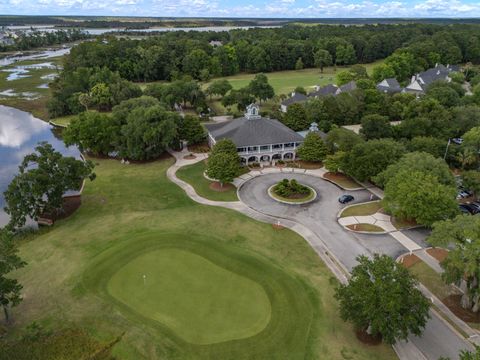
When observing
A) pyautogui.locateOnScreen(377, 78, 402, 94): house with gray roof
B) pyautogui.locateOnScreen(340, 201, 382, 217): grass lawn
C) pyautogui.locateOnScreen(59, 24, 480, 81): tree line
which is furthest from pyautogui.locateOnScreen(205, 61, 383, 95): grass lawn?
pyautogui.locateOnScreen(340, 201, 382, 217): grass lawn

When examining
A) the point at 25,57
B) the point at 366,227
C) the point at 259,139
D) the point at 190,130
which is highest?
the point at 259,139

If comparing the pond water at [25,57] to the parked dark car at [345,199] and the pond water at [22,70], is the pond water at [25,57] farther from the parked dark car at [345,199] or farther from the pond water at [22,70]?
the parked dark car at [345,199]

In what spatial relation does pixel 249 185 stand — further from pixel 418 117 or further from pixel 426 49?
pixel 426 49

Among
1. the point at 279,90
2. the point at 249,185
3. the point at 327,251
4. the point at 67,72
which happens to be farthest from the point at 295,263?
the point at 67,72

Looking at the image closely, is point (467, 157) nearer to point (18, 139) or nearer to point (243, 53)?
point (18, 139)

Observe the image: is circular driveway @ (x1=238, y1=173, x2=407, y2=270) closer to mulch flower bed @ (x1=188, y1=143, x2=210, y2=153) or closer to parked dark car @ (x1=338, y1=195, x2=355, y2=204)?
parked dark car @ (x1=338, y1=195, x2=355, y2=204)

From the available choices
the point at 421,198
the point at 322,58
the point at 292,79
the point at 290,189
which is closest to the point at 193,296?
the point at 290,189
